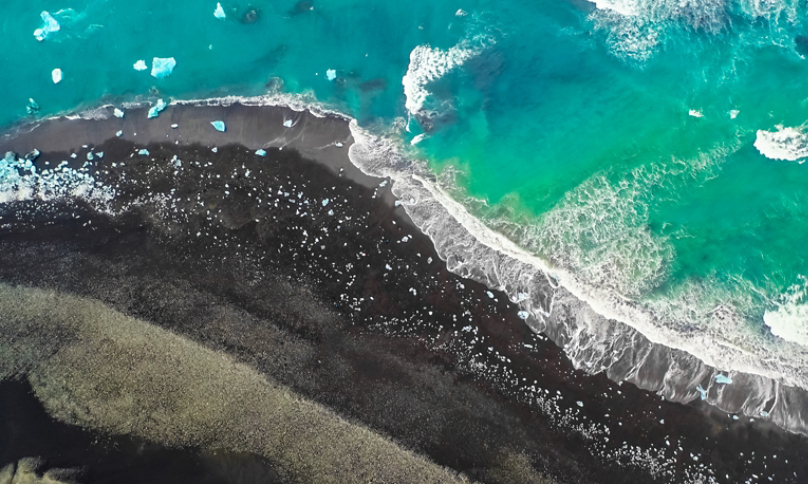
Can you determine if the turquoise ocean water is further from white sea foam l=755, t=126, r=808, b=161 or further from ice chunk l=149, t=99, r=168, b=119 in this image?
ice chunk l=149, t=99, r=168, b=119

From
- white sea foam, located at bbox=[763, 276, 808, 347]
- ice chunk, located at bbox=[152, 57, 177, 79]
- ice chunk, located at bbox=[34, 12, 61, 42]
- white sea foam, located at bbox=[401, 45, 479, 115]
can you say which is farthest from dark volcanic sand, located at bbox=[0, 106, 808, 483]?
ice chunk, located at bbox=[34, 12, 61, 42]

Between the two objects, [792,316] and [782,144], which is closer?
[792,316]

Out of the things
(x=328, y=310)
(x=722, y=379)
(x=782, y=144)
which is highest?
(x=782, y=144)

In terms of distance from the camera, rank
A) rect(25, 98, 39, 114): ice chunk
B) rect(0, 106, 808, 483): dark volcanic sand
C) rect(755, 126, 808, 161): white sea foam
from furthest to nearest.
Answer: rect(25, 98, 39, 114): ice chunk, rect(755, 126, 808, 161): white sea foam, rect(0, 106, 808, 483): dark volcanic sand

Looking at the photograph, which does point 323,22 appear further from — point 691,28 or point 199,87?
point 691,28

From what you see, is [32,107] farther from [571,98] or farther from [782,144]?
[782,144]

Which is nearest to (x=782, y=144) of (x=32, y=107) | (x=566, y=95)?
(x=566, y=95)

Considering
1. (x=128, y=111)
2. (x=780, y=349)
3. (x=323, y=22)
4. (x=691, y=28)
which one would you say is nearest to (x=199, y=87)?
(x=128, y=111)
